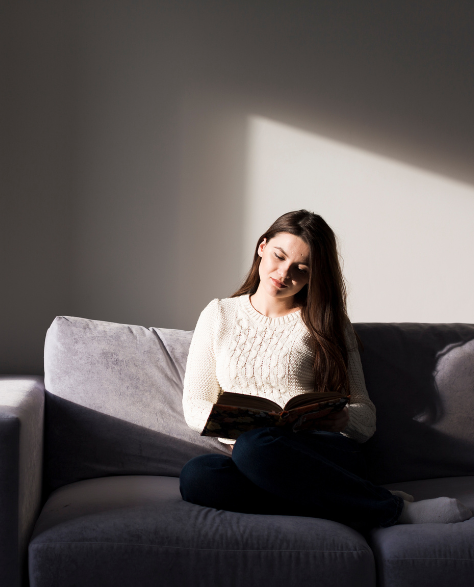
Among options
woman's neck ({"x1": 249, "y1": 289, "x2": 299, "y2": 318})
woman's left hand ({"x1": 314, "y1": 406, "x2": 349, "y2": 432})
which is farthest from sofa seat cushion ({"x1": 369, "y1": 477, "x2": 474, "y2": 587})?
woman's neck ({"x1": 249, "y1": 289, "x2": 299, "y2": 318})

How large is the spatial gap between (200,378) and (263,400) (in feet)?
1.35

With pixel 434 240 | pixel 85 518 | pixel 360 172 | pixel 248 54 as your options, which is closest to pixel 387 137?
pixel 360 172

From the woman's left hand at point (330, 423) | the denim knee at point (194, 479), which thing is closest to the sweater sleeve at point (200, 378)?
the denim knee at point (194, 479)

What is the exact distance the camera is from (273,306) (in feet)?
6.04

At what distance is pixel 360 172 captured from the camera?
2418 mm

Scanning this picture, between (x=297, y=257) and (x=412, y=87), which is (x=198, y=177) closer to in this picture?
(x=297, y=257)

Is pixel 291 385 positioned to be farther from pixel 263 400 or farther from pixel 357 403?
pixel 263 400

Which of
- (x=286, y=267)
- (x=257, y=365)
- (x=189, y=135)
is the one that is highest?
(x=189, y=135)

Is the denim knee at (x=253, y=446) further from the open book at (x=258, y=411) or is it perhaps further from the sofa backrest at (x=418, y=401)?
the sofa backrest at (x=418, y=401)

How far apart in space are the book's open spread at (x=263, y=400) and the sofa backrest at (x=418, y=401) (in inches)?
21.9

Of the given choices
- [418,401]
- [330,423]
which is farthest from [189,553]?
[418,401]

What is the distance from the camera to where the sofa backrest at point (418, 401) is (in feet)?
6.00

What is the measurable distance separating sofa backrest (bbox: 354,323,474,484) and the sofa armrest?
3.27ft

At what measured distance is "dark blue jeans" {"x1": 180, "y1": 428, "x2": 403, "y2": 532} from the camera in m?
1.34
